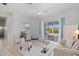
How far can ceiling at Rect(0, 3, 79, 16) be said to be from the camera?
2.60m

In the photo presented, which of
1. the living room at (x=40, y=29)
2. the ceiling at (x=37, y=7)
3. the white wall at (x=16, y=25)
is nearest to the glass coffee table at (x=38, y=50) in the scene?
the living room at (x=40, y=29)

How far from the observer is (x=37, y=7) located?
8.72 feet

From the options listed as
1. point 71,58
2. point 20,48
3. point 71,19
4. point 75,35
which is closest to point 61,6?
point 71,19

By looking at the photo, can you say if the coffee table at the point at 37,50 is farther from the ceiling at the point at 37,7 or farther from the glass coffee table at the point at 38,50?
the ceiling at the point at 37,7

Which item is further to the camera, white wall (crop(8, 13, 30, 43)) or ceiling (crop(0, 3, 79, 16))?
white wall (crop(8, 13, 30, 43))

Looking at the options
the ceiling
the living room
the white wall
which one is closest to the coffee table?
the living room

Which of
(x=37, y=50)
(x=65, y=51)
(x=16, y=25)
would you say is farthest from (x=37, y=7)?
(x=65, y=51)

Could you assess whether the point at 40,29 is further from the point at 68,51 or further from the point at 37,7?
the point at 68,51

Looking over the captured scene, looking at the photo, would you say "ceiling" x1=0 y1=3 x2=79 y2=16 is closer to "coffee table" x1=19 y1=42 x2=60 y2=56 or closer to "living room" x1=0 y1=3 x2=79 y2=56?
"living room" x1=0 y1=3 x2=79 y2=56

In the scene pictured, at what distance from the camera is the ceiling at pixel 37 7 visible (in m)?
2.60

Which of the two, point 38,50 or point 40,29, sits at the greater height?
point 40,29

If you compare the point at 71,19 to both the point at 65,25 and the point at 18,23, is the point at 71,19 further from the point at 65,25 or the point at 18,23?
the point at 18,23

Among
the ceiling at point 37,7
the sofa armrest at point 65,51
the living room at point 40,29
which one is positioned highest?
the ceiling at point 37,7

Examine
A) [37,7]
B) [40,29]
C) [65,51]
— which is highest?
[37,7]
